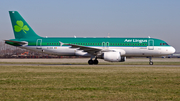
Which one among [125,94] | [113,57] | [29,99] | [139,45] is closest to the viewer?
[29,99]

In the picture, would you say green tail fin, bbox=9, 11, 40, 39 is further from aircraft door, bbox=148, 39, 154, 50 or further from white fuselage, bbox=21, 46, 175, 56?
aircraft door, bbox=148, 39, 154, 50

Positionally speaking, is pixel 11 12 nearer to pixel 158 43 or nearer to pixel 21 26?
pixel 21 26

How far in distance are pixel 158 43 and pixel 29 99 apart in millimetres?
29987

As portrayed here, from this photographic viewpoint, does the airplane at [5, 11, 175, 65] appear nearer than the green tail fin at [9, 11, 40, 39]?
Yes

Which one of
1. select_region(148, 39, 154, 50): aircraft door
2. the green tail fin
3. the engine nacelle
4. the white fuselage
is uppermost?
the green tail fin

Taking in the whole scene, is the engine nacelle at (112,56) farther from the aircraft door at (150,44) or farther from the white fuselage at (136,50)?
the aircraft door at (150,44)

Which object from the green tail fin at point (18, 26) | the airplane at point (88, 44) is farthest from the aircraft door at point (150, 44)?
the green tail fin at point (18, 26)

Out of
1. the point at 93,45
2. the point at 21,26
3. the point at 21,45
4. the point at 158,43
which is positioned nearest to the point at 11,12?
the point at 21,26

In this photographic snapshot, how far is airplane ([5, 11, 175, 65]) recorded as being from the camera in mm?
36581

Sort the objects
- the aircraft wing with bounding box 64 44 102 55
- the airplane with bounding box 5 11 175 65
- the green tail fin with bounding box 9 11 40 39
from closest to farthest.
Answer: the aircraft wing with bounding box 64 44 102 55
the airplane with bounding box 5 11 175 65
the green tail fin with bounding box 9 11 40 39

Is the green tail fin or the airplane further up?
the green tail fin

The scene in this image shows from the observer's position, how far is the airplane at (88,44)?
36.6 m

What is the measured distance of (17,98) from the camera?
9.79 m

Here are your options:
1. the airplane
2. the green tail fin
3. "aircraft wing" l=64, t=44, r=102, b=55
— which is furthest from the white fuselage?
the green tail fin
